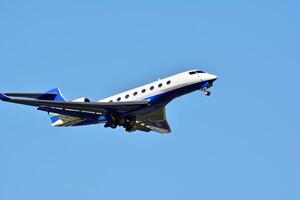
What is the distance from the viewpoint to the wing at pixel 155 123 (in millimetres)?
50469

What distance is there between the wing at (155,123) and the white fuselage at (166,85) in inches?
101

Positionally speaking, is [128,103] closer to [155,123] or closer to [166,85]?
[166,85]

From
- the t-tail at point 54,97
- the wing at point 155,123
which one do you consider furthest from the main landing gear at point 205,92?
the t-tail at point 54,97

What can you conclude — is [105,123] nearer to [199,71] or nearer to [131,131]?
[131,131]

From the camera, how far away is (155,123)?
51750mm

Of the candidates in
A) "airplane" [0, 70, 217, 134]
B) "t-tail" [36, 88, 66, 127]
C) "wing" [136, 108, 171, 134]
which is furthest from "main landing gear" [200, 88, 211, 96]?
"t-tail" [36, 88, 66, 127]

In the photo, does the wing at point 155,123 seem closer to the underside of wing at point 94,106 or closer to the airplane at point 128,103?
the airplane at point 128,103

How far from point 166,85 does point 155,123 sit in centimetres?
556

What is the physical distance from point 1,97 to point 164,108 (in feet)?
37.0

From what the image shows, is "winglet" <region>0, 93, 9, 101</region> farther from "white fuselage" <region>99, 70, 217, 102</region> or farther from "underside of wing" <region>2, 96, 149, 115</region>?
"white fuselage" <region>99, 70, 217, 102</region>

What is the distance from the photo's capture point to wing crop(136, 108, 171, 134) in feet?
166

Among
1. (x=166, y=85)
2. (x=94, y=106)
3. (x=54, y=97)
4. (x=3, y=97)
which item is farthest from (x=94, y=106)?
(x=3, y=97)

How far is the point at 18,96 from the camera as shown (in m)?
49.3

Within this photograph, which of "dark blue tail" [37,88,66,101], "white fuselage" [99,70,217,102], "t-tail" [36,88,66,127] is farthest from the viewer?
"dark blue tail" [37,88,66,101]
